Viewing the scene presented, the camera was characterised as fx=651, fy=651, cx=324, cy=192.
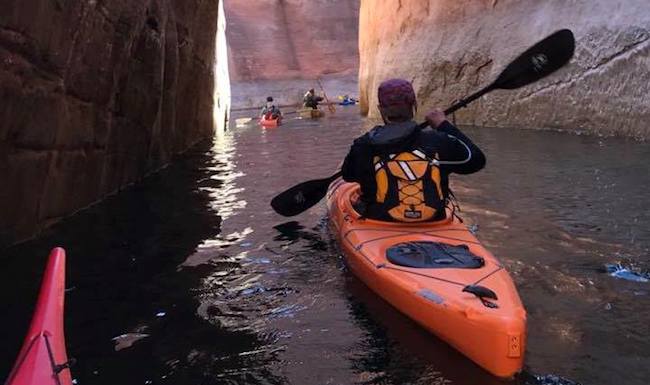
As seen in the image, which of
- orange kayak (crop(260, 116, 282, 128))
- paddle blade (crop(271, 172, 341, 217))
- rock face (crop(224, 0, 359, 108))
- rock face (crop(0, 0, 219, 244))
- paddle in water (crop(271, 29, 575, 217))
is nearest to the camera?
rock face (crop(0, 0, 219, 244))

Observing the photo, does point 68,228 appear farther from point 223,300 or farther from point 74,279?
point 223,300

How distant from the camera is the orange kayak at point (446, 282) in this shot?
285 centimetres

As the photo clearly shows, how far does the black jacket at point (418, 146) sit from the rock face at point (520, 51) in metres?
6.70

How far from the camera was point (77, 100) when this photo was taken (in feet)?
20.1

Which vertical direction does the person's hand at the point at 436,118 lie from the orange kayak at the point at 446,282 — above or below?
above

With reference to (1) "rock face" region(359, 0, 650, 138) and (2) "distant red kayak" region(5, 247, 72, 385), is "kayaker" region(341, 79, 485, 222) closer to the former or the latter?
(2) "distant red kayak" region(5, 247, 72, 385)

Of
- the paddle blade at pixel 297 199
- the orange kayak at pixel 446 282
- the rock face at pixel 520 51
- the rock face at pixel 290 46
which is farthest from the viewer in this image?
the rock face at pixel 290 46

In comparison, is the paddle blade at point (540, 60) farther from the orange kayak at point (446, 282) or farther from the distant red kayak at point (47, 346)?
the distant red kayak at point (47, 346)

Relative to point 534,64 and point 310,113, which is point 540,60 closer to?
point 534,64

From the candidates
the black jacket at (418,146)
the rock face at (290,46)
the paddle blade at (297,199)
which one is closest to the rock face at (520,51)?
the paddle blade at (297,199)

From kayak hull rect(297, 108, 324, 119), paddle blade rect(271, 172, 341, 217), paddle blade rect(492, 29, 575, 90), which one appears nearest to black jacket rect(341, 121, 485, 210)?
paddle blade rect(271, 172, 341, 217)

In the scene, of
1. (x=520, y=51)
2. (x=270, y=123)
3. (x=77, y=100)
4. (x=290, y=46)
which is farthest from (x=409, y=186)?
(x=290, y=46)

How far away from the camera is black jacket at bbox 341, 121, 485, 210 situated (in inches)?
160

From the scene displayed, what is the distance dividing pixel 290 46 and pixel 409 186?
3712cm
